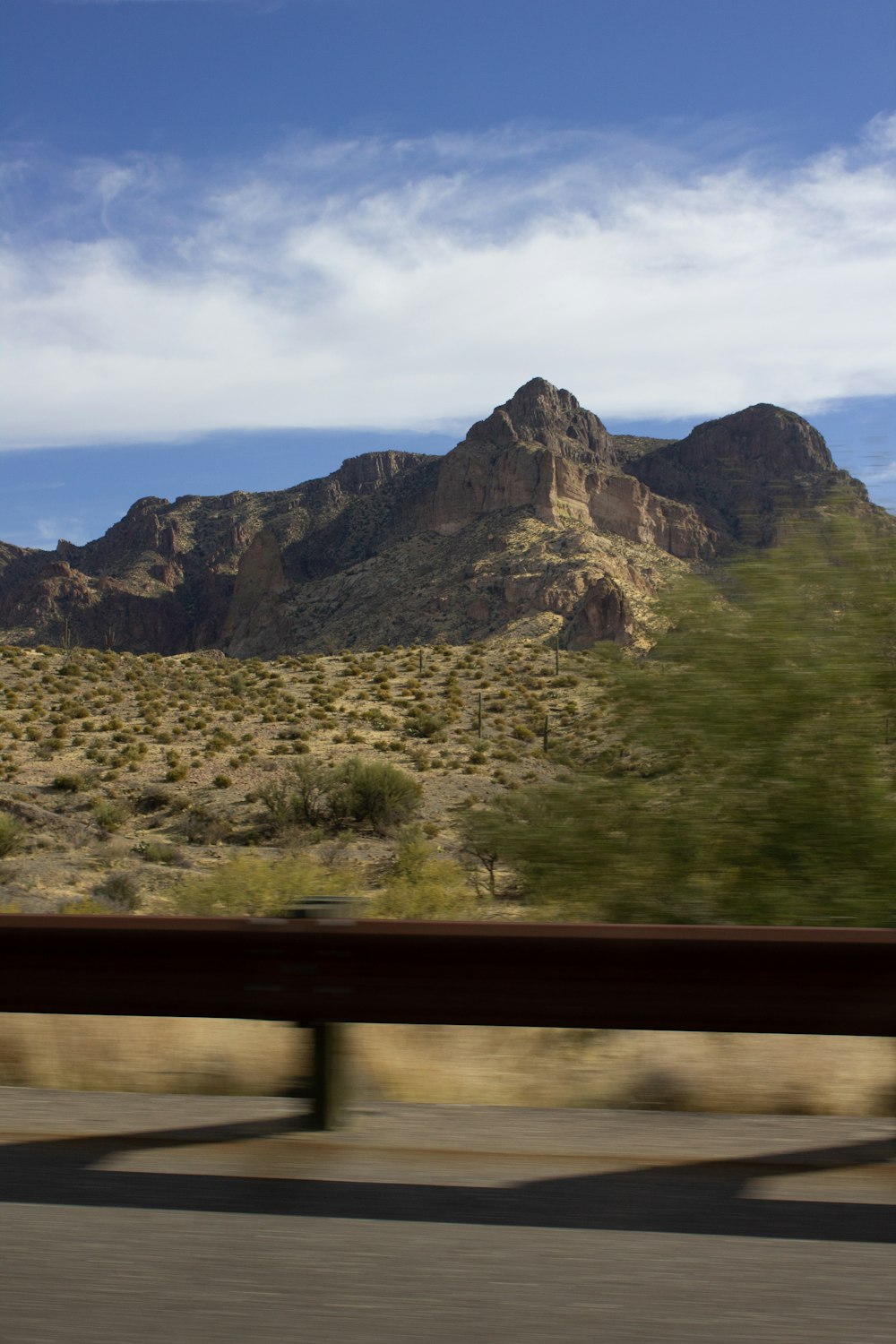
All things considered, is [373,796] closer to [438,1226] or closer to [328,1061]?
Result: [328,1061]

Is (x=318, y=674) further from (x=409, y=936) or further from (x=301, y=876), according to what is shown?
(x=409, y=936)

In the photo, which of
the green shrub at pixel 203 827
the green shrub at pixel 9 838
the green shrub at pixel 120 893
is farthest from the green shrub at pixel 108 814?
the green shrub at pixel 120 893

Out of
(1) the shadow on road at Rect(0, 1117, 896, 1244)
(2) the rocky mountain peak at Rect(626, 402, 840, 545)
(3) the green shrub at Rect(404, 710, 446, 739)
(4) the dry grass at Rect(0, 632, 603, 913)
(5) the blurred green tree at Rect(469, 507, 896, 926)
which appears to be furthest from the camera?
(2) the rocky mountain peak at Rect(626, 402, 840, 545)

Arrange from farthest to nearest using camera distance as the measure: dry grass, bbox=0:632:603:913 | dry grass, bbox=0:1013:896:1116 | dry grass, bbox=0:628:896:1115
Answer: dry grass, bbox=0:632:603:913 < dry grass, bbox=0:628:896:1115 < dry grass, bbox=0:1013:896:1116

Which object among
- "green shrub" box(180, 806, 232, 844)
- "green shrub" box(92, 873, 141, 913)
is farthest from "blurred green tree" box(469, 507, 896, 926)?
"green shrub" box(180, 806, 232, 844)

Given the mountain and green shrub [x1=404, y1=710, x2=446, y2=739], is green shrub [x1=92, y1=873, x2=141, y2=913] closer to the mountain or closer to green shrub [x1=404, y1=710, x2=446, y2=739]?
green shrub [x1=404, y1=710, x2=446, y2=739]

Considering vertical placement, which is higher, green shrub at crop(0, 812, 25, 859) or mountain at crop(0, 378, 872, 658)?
mountain at crop(0, 378, 872, 658)

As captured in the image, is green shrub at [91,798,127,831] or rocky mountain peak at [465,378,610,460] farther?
rocky mountain peak at [465,378,610,460]
